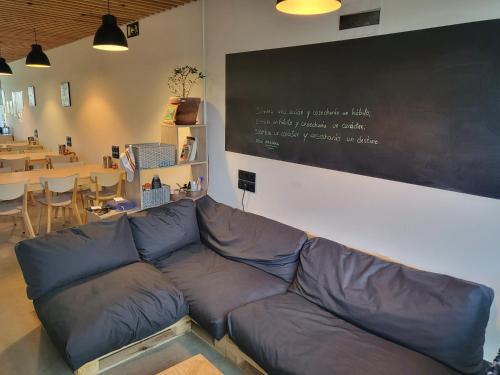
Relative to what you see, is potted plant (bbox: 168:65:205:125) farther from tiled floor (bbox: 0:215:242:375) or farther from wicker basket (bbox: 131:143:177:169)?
tiled floor (bbox: 0:215:242:375)

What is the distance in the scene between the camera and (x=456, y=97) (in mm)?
1859

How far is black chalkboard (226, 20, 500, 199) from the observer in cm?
179

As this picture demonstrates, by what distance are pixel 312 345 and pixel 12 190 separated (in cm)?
351

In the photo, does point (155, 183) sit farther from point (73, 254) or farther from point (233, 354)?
point (233, 354)

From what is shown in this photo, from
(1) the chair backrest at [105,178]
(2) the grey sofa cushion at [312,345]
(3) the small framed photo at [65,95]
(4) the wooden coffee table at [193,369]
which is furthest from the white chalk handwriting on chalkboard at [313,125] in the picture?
(3) the small framed photo at [65,95]

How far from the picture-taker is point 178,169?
152 inches

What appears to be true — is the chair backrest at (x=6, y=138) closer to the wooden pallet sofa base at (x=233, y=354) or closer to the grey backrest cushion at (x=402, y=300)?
the wooden pallet sofa base at (x=233, y=354)

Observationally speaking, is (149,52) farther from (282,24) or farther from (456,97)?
(456,97)

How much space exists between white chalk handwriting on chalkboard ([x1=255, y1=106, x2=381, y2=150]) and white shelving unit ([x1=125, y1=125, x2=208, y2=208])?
773 mm

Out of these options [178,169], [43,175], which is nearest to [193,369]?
[178,169]

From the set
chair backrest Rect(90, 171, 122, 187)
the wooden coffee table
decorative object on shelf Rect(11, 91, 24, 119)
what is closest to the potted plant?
chair backrest Rect(90, 171, 122, 187)

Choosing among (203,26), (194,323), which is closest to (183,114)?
(203,26)

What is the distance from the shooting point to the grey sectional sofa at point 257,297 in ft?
5.63

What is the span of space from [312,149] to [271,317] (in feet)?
4.00
